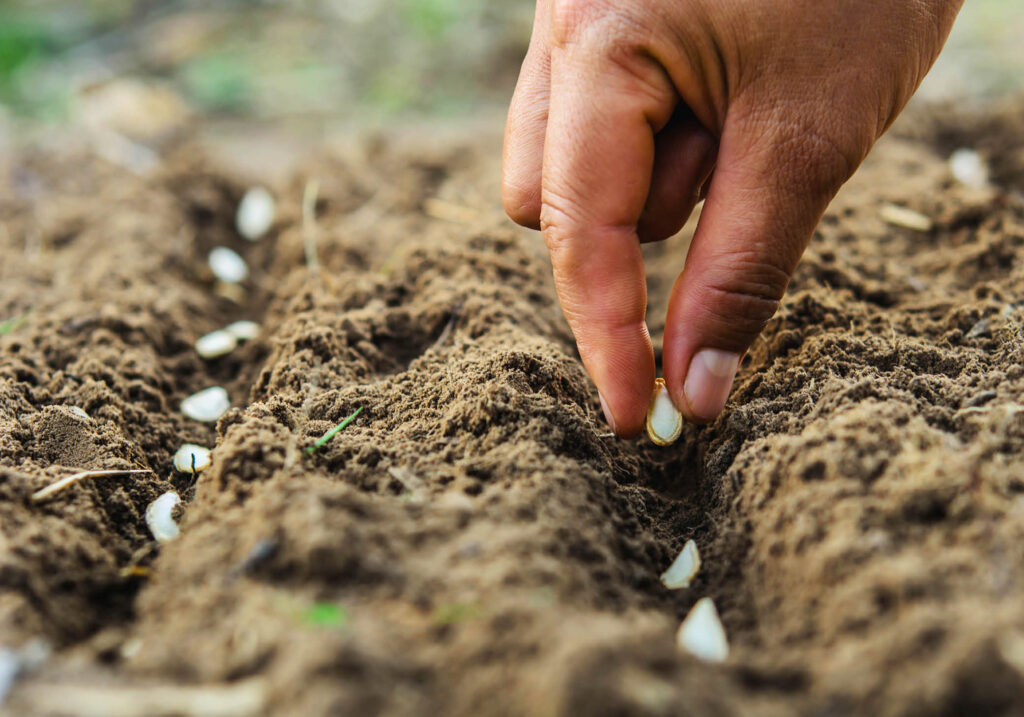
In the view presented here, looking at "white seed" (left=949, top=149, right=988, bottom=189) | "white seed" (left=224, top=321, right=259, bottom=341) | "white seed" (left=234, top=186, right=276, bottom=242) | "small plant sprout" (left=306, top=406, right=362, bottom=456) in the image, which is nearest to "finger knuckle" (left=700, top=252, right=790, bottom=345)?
"small plant sprout" (left=306, top=406, right=362, bottom=456)

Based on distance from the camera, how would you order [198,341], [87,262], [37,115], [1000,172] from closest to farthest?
[198,341] → [87,262] → [1000,172] → [37,115]

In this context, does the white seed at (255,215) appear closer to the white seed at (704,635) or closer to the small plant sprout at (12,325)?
the small plant sprout at (12,325)

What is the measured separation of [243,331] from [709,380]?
1.22m

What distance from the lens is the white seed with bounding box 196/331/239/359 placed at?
6.44 ft

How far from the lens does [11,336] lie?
6.04 ft

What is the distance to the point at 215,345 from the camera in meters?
1.97

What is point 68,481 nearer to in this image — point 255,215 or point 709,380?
point 709,380

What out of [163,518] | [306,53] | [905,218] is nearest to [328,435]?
[163,518]

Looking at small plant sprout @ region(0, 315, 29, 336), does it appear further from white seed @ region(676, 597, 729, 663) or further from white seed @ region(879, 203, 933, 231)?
white seed @ region(879, 203, 933, 231)

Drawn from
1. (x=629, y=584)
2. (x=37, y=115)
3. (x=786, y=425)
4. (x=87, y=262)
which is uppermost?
(x=786, y=425)

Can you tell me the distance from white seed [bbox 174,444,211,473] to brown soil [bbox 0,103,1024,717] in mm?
31

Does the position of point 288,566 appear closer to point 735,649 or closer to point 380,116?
point 735,649

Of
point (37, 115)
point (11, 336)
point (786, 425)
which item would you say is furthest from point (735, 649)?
point (37, 115)

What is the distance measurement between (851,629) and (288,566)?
705 millimetres
